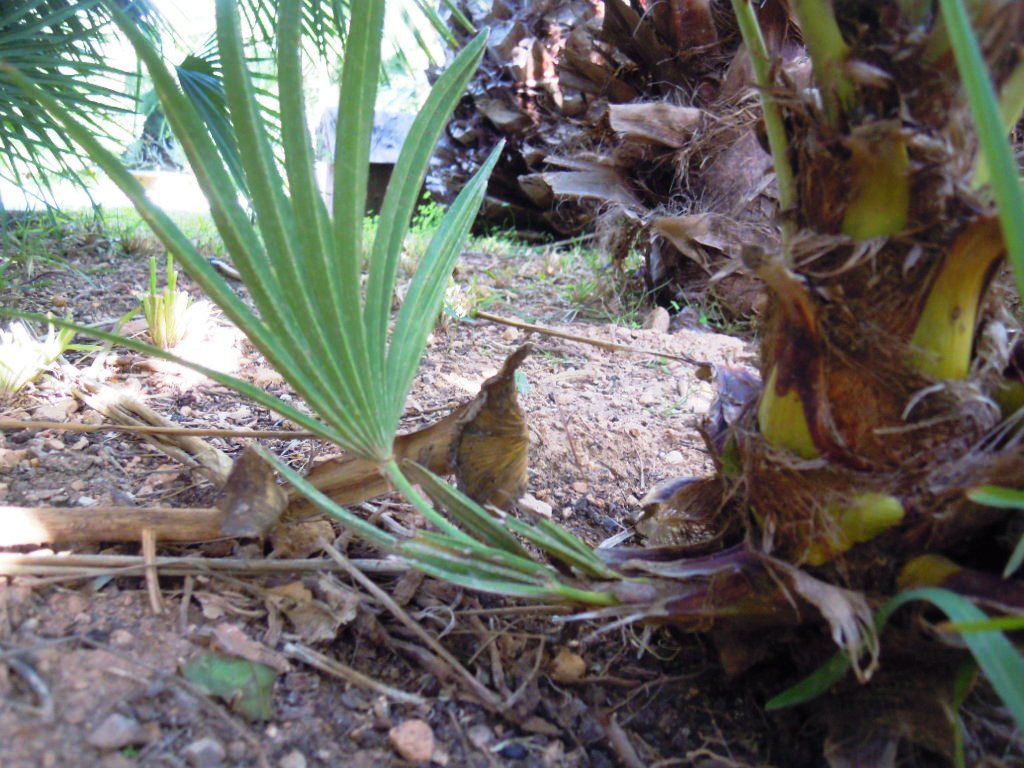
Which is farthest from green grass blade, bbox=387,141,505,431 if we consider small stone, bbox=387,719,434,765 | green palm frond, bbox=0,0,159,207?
green palm frond, bbox=0,0,159,207

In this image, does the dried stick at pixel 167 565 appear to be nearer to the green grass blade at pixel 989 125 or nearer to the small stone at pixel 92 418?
the small stone at pixel 92 418

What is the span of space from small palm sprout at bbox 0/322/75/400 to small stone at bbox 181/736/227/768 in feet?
2.49

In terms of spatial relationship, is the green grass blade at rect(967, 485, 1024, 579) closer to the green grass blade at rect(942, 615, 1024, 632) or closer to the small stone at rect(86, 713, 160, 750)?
the green grass blade at rect(942, 615, 1024, 632)

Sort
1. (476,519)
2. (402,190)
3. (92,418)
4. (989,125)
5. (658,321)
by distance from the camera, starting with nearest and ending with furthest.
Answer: (989,125)
(476,519)
(402,190)
(92,418)
(658,321)

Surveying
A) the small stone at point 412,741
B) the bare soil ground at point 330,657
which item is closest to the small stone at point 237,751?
the bare soil ground at point 330,657

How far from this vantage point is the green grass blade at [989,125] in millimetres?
389

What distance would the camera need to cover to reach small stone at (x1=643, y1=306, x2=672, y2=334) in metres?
1.94

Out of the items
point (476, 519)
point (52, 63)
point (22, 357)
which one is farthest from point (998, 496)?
point (52, 63)

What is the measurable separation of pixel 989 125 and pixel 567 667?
55 centimetres

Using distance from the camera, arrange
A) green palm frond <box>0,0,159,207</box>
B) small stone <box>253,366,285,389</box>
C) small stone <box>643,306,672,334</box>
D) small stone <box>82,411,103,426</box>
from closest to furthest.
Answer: small stone <box>82,411,103,426</box>
small stone <box>253,366,285,389</box>
green palm frond <box>0,0,159,207</box>
small stone <box>643,306,672,334</box>

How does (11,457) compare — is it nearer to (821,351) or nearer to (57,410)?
(57,410)

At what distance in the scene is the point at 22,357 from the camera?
43.2 inches

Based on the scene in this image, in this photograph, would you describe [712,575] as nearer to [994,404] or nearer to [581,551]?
[581,551]

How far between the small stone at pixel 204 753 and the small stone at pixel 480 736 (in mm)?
196
